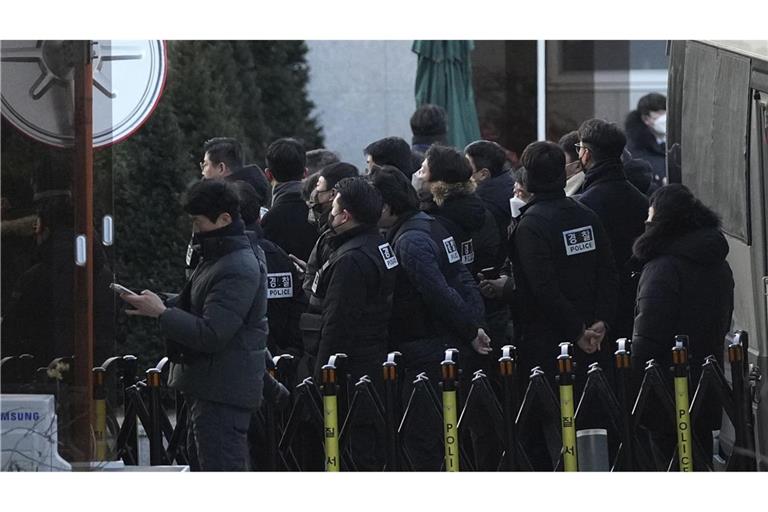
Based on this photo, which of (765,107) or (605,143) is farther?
(605,143)

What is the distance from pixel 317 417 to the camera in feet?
25.8

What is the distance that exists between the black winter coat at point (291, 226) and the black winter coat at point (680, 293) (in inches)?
91.9

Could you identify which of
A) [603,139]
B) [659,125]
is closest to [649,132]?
[659,125]

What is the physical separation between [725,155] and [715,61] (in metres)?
0.65

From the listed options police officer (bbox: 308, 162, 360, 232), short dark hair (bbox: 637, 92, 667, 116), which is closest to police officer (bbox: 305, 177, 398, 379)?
police officer (bbox: 308, 162, 360, 232)

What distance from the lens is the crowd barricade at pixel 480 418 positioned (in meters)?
7.59

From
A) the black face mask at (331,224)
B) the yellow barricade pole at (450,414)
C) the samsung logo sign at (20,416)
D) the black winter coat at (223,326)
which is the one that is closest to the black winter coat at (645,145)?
the black face mask at (331,224)

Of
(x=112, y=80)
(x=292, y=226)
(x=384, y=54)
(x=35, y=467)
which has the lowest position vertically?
(x=35, y=467)

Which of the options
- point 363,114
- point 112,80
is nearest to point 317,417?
point 112,80

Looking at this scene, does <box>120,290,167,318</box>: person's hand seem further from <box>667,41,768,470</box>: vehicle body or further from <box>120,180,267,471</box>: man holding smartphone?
<box>667,41,768,470</box>: vehicle body

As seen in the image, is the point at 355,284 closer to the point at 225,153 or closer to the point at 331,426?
the point at 331,426

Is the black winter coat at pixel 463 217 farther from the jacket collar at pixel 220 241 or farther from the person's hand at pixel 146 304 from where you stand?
the person's hand at pixel 146 304

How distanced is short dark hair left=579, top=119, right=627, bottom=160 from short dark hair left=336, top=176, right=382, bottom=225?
1758 millimetres
